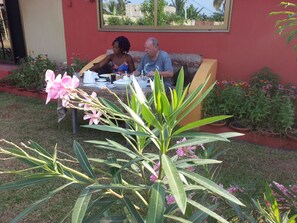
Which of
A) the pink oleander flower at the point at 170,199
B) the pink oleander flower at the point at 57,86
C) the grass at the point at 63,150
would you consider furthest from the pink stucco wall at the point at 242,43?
the pink oleander flower at the point at 57,86

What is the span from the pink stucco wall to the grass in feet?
4.72

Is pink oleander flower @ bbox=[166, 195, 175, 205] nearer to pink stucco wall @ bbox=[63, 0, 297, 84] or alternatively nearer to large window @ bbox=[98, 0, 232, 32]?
pink stucco wall @ bbox=[63, 0, 297, 84]

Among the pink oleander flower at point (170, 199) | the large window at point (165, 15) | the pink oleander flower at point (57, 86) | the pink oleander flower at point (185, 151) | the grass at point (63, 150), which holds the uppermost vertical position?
the large window at point (165, 15)

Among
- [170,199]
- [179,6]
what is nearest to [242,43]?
[179,6]

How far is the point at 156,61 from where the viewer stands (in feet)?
13.2

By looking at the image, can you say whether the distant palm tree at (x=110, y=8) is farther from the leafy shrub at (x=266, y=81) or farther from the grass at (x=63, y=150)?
the leafy shrub at (x=266, y=81)

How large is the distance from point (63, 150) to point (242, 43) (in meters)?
3.11

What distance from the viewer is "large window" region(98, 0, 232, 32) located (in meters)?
4.26

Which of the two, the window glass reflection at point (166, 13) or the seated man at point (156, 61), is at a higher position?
the window glass reflection at point (166, 13)

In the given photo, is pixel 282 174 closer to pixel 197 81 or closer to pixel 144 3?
pixel 197 81

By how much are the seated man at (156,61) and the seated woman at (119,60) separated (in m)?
0.27

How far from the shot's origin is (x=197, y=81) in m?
3.63

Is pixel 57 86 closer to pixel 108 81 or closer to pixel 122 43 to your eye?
pixel 108 81

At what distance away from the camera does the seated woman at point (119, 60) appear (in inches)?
167
